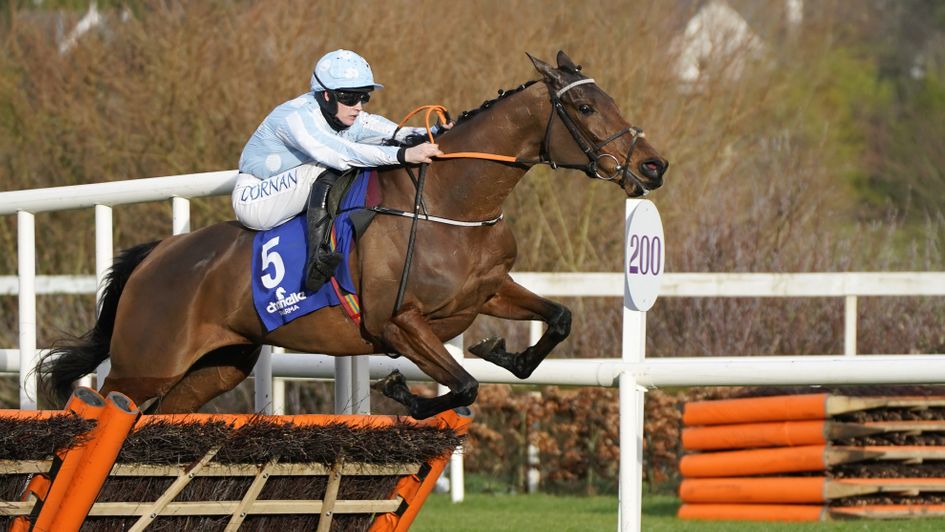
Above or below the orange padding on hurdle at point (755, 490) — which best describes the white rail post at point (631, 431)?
above

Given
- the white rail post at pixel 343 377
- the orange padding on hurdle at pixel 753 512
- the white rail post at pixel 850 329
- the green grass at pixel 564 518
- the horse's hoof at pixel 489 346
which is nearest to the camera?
the horse's hoof at pixel 489 346

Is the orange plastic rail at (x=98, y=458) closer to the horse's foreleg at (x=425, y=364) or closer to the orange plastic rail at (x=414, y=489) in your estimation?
the orange plastic rail at (x=414, y=489)

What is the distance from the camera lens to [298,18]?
41.0 feet

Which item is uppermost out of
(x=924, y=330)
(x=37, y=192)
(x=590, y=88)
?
(x=590, y=88)

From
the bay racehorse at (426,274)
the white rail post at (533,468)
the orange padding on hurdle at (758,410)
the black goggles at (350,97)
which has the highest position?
the black goggles at (350,97)

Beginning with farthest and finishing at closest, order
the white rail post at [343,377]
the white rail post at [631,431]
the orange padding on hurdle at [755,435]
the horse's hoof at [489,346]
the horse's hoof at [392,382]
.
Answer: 1. the orange padding on hurdle at [755,435]
2. the white rail post at [343,377]
3. the horse's hoof at [489,346]
4. the horse's hoof at [392,382]
5. the white rail post at [631,431]

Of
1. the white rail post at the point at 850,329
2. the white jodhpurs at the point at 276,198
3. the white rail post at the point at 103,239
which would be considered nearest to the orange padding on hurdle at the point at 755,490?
the white rail post at the point at 850,329

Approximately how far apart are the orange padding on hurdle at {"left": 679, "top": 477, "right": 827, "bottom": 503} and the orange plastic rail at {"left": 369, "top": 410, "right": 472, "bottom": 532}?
2.63m

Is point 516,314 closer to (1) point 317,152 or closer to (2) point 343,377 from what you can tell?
(2) point 343,377

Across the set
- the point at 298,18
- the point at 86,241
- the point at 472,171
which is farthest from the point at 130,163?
the point at 472,171

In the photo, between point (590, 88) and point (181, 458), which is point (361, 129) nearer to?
point (590, 88)

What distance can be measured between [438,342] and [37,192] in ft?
5.60

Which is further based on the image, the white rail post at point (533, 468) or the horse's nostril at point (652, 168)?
the white rail post at point (533, 468)

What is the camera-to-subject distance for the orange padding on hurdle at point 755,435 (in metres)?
6.86
